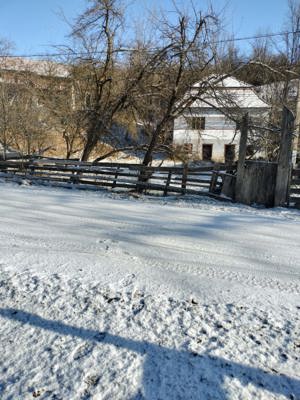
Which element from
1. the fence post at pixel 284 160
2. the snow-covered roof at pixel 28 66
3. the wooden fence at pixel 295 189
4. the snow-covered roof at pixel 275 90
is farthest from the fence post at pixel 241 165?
the snow-covered roof at pixel 28 66

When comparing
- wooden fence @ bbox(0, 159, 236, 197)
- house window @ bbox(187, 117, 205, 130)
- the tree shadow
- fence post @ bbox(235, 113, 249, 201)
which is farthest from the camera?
house window @ bbox(187, 117, 205, 130)

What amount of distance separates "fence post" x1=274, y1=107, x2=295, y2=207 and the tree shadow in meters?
7.30

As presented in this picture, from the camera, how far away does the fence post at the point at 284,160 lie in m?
8.89

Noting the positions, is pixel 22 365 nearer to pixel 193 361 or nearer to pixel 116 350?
pixel 116 350

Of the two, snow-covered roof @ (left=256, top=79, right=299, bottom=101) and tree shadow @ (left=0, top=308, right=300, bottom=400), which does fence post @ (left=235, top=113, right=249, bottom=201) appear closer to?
tree shadow @ (left=0, top=308, right=300, bottom=400)

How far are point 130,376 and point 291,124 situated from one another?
8217 millimetres

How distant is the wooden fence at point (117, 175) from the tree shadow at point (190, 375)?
767 cm

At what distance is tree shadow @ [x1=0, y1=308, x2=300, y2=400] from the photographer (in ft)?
6.99

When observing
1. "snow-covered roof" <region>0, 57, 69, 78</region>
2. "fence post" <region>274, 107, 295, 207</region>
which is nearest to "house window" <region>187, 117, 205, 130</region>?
"fence post" <region>274, 107, 295, 207</region>


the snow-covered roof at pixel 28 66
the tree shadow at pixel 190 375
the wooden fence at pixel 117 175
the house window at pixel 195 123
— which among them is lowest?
the tree shadow at pixel 190 375

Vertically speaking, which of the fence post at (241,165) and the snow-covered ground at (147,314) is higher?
the fence post at (241,165)

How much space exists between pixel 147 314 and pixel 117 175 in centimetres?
905

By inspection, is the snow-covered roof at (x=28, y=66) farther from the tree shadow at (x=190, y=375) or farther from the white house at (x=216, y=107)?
the tree shadow at (x=190, y=375)

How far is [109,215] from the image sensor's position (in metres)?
6.55
